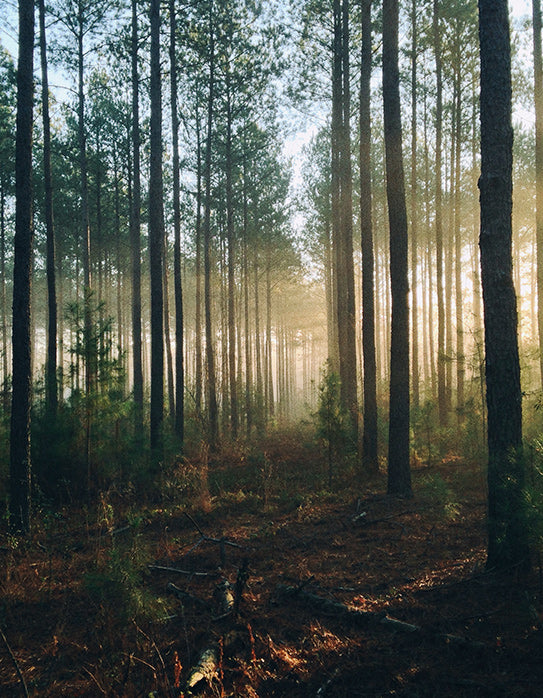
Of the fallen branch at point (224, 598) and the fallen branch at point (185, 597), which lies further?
the fallen branch at point (185, 597)

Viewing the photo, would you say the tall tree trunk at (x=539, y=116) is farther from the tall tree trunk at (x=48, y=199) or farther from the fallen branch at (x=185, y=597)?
the tall tree trunk at (x=48, y=199)

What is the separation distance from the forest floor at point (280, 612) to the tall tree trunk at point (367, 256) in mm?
2976

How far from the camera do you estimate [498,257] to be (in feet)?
15.2

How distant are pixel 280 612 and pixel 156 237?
8.45 meters

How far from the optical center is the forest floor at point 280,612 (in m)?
3.05

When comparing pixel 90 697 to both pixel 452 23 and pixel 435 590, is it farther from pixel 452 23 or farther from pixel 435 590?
pixel 452 23

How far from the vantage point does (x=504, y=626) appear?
3.53m

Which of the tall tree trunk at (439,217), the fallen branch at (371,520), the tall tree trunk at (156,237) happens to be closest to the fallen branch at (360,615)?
the fallen branch at (371,520)

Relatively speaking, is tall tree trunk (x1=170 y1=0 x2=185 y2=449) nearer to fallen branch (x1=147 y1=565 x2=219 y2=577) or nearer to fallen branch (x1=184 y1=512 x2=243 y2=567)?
fallen branch (x1=184 y1=512 x2=243 y2=567)

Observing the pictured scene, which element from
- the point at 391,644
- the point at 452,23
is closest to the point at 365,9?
the point at 452,23

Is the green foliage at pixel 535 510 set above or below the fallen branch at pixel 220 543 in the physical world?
above

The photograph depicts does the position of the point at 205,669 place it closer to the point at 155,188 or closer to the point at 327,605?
the point at 327,605

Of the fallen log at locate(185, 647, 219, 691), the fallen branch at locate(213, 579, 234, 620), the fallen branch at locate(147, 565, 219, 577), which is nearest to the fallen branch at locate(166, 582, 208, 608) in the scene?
the fallen branch at locate(213, 579, 234, 620)

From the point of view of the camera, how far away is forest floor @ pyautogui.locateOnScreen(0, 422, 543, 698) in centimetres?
305
